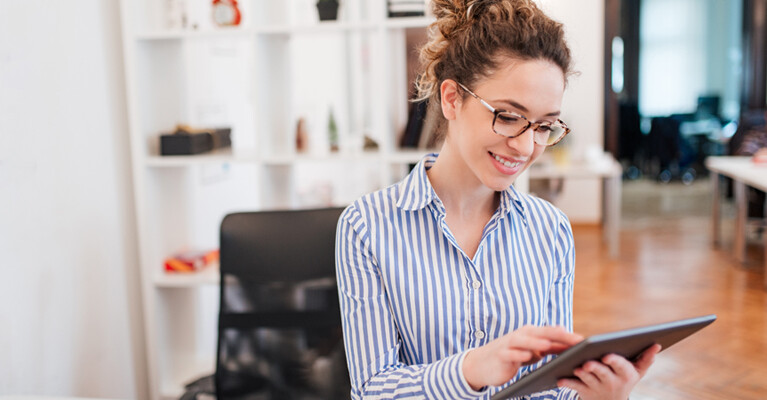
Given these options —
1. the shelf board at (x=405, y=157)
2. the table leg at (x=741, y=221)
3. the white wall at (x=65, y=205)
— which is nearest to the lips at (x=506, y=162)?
the shelf board at (x=405, y=157)

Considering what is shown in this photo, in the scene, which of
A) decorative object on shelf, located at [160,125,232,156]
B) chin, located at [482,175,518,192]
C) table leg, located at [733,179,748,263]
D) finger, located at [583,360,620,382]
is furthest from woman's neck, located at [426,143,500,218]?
table leg, located at [733,179,748,263]

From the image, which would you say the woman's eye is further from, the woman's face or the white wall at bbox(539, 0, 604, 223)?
the white wall at bbox(539, 0, 604, 223)

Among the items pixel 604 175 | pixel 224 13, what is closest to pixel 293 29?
pixel 224 13

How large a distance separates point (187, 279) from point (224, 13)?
3.65 ft

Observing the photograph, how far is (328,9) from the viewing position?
109 inches

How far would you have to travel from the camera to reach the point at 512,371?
1121 mm

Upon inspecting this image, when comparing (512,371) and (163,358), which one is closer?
(512,371)

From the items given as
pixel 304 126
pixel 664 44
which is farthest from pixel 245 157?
pixel 664 44

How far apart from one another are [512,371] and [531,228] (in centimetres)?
48

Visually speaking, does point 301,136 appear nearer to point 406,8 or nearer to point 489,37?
point 406,8

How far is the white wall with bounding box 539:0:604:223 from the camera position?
7438 mm

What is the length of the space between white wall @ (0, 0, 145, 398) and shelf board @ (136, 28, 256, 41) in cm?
15

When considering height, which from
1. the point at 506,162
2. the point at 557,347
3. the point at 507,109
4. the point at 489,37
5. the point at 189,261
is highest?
the point at 489,37

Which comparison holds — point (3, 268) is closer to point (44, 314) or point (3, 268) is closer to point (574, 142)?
point (44, 314)
